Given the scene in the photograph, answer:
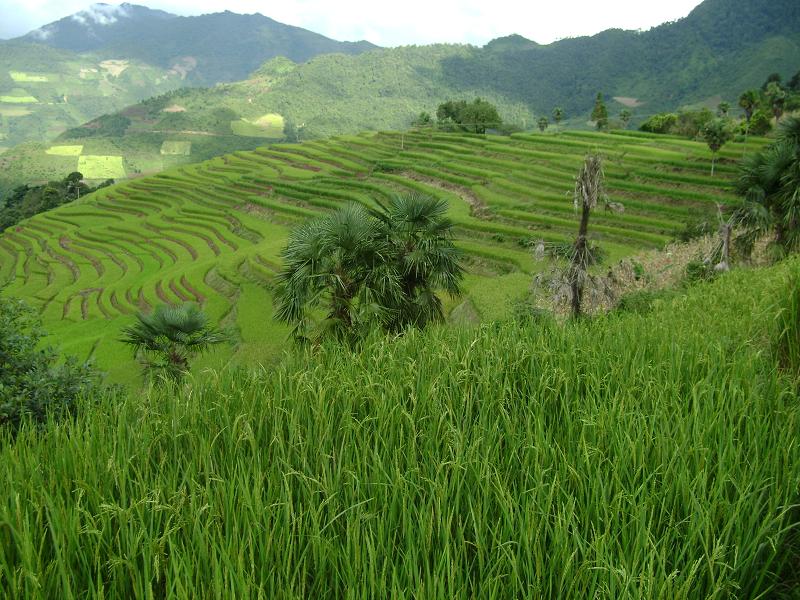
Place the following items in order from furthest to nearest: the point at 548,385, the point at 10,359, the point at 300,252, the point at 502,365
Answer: the point at 300,252
the point at 10,359
the point at 502,365
the point at 548,385

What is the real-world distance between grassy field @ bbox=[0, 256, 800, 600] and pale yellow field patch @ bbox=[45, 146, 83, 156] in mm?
184127

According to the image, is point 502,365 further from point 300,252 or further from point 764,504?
point 300,252

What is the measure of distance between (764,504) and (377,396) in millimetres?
2455

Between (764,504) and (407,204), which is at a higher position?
(407,204)

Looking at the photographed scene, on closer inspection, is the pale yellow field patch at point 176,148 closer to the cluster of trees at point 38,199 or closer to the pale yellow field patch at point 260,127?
the pale yellow field patch at point 260,127

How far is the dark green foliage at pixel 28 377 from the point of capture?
23.3ft

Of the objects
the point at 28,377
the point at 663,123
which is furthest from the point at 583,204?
the point at 663,123

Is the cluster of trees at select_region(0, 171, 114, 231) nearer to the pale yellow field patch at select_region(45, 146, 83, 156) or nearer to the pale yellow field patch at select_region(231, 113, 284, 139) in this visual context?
the pale yellow field patch at select_region(45, 146, 83, 156)

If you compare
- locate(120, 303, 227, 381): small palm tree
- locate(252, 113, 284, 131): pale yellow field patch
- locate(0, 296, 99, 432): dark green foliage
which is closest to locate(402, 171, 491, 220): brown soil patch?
locate(120, 303, 227, 381): small palm tree

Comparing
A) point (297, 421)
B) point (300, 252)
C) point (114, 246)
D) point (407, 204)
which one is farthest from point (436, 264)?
point (114, 246)

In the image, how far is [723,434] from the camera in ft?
10.9

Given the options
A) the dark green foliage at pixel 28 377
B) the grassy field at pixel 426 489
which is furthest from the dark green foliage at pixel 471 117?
the grassy field at pixel 426 489

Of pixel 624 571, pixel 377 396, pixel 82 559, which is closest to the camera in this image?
pixel 624 571

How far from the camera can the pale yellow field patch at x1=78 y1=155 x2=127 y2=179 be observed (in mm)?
143625
